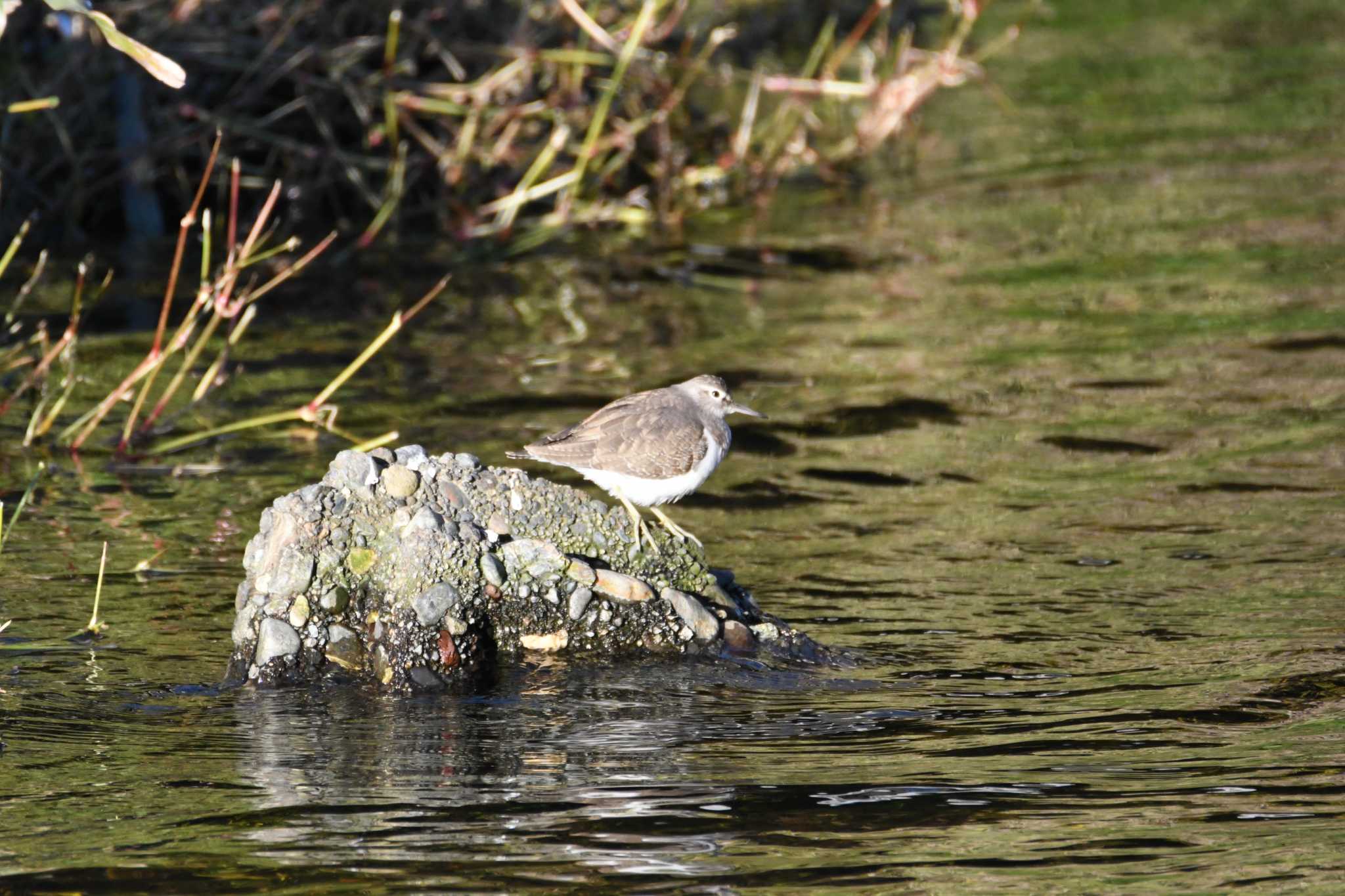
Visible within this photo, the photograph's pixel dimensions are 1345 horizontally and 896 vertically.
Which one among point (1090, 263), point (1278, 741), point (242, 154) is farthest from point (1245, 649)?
point (242, 154)

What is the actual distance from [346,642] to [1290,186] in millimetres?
10145

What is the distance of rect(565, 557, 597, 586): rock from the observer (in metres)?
6.37

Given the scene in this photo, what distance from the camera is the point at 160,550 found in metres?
8.03

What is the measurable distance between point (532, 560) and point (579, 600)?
0.21 m

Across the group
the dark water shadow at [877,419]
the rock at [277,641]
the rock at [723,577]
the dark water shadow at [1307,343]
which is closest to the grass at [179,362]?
the rock at [277,641]

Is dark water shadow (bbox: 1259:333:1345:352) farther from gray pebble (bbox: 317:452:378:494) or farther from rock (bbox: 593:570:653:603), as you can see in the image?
gray pebble (bbox: 317:452:378:494)

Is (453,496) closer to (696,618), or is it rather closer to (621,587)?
(621,587)

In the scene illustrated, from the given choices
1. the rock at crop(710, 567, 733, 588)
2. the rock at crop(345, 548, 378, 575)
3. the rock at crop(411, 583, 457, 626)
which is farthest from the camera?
the rock at crop(710, 567, 733, 588)

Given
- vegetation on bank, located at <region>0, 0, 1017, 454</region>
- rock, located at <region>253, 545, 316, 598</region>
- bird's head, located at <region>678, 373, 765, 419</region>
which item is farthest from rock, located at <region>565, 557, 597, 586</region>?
vegetation on bank, located at <region>0, 0, 1017, 454</region>

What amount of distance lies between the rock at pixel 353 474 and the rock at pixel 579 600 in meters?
0.77

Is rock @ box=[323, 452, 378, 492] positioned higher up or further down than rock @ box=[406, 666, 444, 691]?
higher up

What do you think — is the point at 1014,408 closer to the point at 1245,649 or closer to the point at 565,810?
the point at 1245,649

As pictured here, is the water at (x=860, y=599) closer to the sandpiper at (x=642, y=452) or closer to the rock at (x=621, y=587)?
the rock at (x=621, y=587)

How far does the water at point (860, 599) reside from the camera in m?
5.03
